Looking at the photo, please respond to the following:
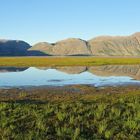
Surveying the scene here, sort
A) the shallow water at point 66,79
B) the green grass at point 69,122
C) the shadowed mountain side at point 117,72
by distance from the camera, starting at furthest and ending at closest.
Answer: the shadowed mountain side at point 117,72
the shallow water at point 66,79
the green grass at point 69,122

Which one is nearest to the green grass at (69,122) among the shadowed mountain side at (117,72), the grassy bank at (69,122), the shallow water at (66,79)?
the grassy bank at (69,122)

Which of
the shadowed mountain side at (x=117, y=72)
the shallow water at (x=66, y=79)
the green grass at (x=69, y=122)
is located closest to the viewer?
the green grass at (x=69, y=122)

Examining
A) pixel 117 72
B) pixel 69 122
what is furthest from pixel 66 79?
pixel 69 122

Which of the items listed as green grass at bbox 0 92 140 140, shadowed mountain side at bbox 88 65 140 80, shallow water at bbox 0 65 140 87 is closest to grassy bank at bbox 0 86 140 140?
green grass at bbox 0 92 140 140

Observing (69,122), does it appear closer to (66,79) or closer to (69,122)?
(69,122)

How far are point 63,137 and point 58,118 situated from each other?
12.1ft

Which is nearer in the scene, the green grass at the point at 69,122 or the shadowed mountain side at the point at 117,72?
the green grass at the point at 69,122

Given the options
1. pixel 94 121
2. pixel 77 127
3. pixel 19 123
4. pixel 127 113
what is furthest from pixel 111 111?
pixel 19 123

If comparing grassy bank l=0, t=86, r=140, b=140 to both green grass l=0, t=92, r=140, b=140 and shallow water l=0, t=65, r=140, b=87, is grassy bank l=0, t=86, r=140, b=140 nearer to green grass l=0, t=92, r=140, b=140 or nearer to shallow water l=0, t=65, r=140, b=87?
green grass l=0, t=92, r=140, b=140

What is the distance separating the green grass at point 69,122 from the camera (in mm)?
17469

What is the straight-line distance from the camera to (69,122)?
1991cm

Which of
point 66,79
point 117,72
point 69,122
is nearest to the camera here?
point 69,122

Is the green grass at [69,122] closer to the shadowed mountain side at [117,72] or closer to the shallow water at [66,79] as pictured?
the shallow water at [66,79]

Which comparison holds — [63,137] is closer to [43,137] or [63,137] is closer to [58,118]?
→ [43,137]
